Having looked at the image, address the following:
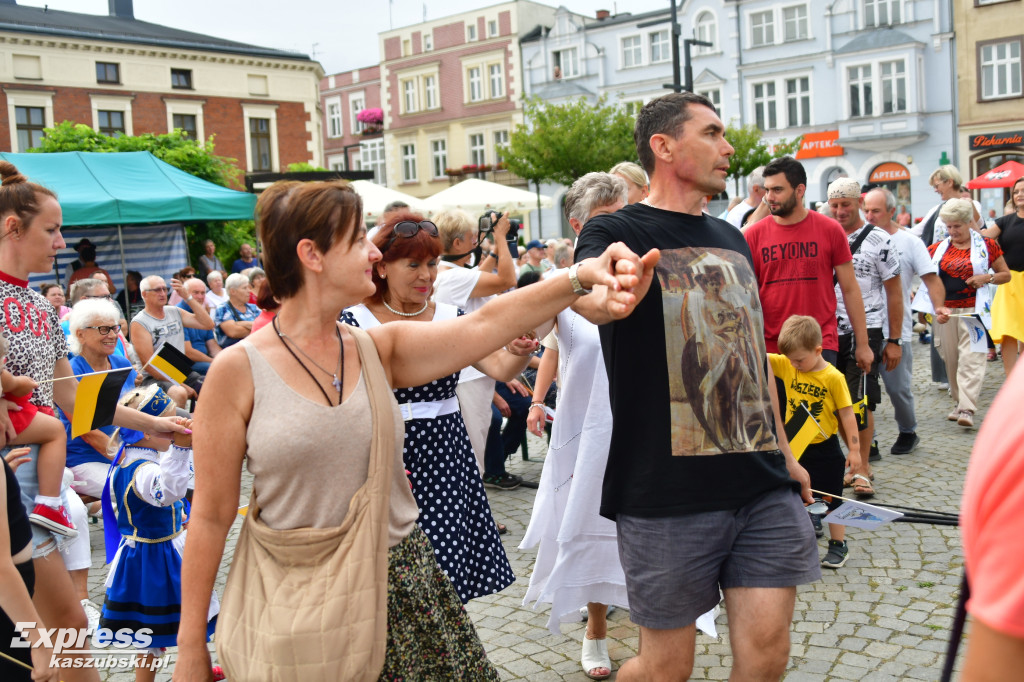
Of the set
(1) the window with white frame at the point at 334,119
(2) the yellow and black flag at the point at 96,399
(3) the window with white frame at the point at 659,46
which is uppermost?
(1) the window with white frame at the point at 334,119

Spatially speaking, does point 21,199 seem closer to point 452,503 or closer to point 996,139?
point 452,503

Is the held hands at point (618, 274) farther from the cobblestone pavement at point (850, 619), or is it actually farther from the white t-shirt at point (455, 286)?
the white t-shirt at point (455, 286)

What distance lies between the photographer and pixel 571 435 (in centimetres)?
400

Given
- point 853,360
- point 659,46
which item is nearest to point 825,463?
point 853,360

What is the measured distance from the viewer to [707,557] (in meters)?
2.68

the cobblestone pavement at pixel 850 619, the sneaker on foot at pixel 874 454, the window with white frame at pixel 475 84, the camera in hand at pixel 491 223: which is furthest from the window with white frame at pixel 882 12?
the camera in hand at pixel 491 223

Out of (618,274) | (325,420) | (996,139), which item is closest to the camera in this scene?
(618,274)

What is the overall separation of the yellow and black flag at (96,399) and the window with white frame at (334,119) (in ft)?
193

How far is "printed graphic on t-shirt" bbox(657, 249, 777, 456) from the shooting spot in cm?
268

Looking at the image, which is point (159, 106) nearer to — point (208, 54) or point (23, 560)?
point (208, 54)

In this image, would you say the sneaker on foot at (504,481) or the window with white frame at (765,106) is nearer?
the sneaker on foot at (504,481)

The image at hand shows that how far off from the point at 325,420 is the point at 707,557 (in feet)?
4.10

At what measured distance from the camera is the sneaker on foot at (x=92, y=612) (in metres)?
4.58

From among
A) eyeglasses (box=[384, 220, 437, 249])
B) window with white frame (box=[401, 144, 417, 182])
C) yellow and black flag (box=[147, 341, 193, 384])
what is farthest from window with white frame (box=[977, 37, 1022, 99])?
yellow and black flag (box=[147, 341, 193, 384])
